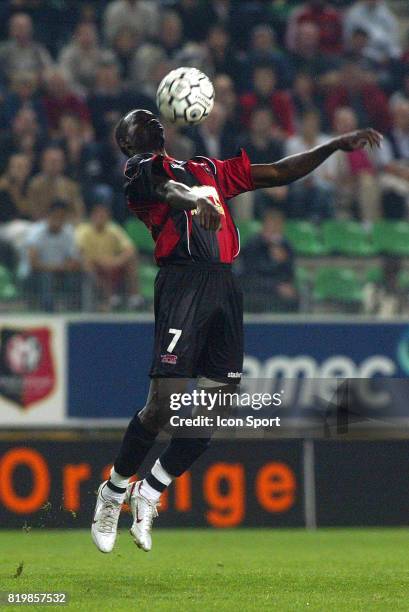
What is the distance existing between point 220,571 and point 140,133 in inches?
Result: 87.6

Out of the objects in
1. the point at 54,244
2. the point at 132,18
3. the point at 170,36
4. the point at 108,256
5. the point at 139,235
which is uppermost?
the point at 132,18

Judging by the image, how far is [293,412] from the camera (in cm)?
1023

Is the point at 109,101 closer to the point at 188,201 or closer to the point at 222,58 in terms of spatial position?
the point at 222,58

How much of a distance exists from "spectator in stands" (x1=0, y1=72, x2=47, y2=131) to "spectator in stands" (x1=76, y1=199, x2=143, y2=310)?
1.91 m

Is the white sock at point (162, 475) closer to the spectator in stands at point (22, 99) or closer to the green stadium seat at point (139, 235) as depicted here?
the green stadium seat at point (139, 235)

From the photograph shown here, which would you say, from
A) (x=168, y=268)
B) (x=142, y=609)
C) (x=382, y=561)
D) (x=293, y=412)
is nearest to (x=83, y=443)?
(x=293, y=412)

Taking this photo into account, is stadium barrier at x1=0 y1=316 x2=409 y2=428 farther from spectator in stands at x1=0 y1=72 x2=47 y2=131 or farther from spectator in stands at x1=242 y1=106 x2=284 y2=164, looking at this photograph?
spectator in stands at x1=0 y1=72 x2=47 y2=131

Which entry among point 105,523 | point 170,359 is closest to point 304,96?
point 170,359

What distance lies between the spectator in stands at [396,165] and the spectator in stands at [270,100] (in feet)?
3.63

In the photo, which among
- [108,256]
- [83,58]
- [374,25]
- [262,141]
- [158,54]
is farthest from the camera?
[374,25]

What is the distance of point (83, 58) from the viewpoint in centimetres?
1523

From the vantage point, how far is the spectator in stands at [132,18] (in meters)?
15.6

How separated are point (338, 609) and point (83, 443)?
18.9 ft

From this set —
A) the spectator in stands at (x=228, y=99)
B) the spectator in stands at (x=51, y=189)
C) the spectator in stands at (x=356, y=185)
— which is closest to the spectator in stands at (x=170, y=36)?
the spectator in stands at (x=228, y=99)
